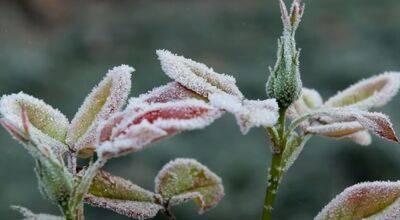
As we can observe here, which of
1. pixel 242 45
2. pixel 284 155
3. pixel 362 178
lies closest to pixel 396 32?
pixel 242 45

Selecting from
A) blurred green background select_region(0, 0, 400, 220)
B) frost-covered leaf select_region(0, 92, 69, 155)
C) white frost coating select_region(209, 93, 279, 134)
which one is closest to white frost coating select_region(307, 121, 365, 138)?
white frost coating select_region(209, 93, 279, 134)

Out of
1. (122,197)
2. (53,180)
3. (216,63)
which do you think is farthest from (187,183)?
(216,63)

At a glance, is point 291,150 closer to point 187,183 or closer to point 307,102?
point 187,183

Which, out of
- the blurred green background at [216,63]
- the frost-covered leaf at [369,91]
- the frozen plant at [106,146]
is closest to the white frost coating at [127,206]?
the frozen plant at [106,146]

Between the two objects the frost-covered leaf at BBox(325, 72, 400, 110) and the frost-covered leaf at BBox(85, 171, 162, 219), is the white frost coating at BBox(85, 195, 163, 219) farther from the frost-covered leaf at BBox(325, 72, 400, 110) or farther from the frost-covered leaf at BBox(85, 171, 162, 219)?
the frost-covered leaf at BBox(325, 72, 400, 110)

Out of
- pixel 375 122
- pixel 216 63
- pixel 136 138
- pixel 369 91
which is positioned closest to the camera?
pixel 136 138

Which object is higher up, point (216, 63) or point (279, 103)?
point (216, 63)
